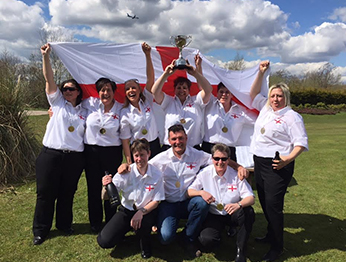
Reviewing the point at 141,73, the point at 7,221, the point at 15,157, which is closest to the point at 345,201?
the point at 141,73

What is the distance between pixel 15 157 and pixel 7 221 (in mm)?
2353

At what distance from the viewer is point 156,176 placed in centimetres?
372

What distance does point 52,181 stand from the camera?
3.87 meters

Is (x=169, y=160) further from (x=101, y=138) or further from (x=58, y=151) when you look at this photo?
(x=58, y=151)

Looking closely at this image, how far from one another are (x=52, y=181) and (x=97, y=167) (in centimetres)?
62

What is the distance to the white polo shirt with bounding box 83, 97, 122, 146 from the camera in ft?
12.8

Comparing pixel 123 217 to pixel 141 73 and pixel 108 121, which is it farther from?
pixel 141 73

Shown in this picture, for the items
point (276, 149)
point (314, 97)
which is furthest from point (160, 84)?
point (314, 97)

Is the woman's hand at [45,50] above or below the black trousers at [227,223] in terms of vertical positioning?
above

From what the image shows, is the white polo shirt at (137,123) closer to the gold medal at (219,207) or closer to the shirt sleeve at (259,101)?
the gold medal at (219,207)

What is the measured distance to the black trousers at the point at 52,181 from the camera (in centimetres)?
382

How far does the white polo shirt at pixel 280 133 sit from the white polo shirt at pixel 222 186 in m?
0.46

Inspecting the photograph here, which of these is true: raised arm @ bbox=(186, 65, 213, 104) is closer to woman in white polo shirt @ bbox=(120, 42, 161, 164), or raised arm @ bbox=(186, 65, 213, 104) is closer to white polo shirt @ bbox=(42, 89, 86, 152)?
woman in white polo shirt @ bbox=(120, 42, 161, 164)

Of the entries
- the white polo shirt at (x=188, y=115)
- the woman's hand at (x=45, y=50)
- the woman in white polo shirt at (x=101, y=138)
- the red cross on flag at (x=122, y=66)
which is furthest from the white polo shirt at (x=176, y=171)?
the woman's hand at (x=45, y=50)
